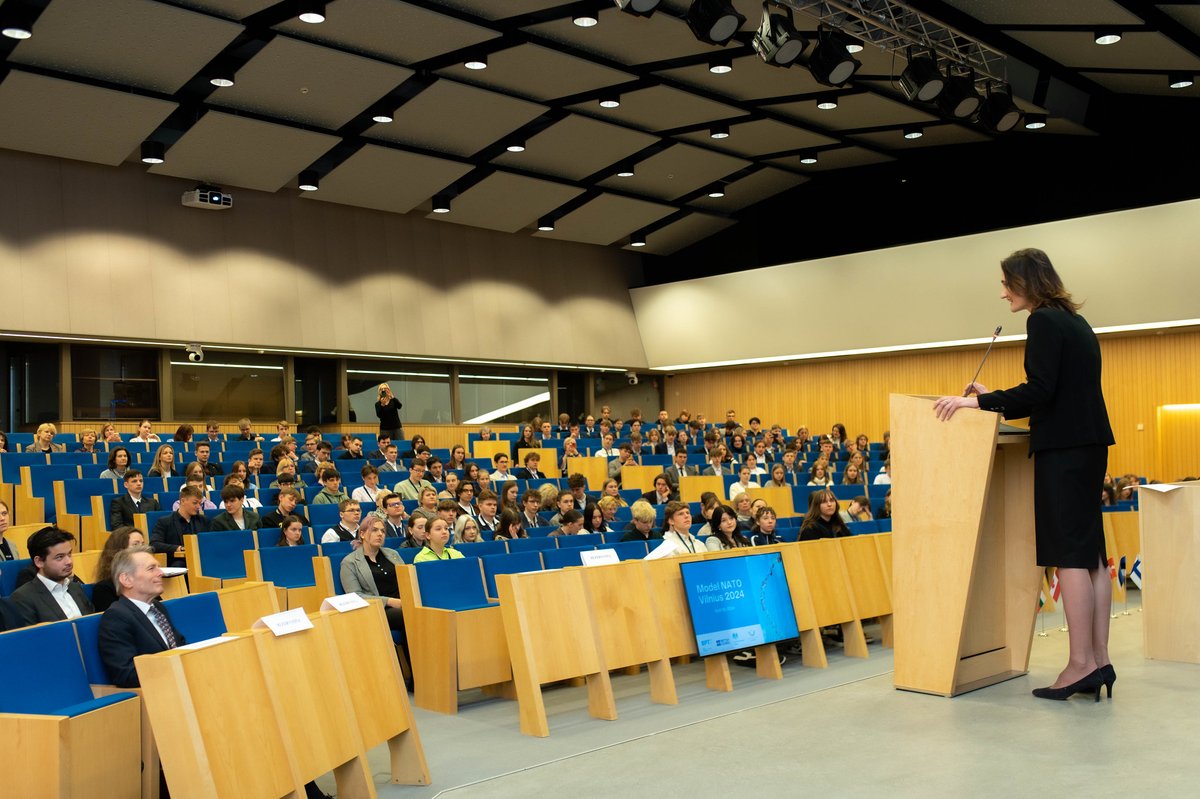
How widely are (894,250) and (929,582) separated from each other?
1369cm

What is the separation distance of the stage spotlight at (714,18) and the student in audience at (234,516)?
4.87m

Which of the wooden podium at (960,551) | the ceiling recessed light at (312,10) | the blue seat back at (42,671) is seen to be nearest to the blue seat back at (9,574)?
the blue seat back at (42,671)

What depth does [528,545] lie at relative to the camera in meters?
6.89

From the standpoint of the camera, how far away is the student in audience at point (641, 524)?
7.11 m

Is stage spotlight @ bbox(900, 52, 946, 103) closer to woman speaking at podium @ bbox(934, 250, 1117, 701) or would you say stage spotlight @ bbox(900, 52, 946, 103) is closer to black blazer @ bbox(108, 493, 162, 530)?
woman speaking at podium @ bbox(934, 250, 1117, 701)

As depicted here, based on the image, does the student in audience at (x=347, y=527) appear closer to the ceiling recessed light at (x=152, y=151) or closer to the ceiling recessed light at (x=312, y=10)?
the ceiling recessed light at (x=312, y=10)

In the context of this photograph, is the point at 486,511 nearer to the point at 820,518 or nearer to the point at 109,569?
the point at 820,518

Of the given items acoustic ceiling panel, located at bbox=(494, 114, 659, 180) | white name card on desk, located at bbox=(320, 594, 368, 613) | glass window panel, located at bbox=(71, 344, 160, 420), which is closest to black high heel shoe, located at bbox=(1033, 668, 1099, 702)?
white name card on desk, located at bbox=(320, 594, 368, 613)

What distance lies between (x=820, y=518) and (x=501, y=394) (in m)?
12.0

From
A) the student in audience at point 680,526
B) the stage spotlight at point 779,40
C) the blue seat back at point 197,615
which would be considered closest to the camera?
the blue seat back at point 197,615

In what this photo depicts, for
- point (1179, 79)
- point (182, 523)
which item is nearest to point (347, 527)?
point (182, 523)

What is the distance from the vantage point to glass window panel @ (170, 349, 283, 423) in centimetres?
1498

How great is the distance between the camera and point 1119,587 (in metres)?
7.70

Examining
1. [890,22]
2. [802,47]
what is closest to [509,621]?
[802,47]
